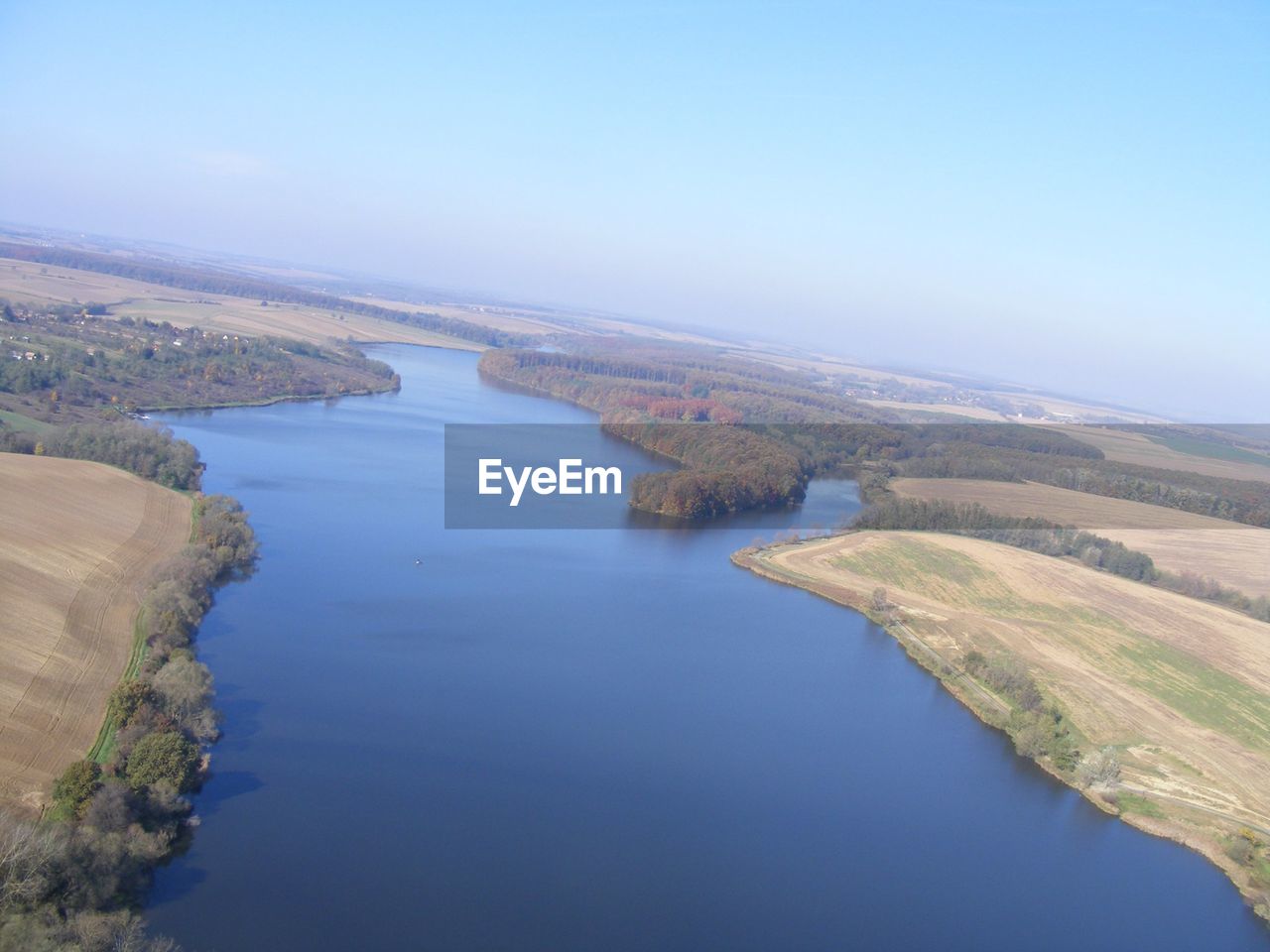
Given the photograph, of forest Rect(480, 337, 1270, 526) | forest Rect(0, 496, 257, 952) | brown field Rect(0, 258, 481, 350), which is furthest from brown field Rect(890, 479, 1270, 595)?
brown field Rect(0, 258, 481, 350)

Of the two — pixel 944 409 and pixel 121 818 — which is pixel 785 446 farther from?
pixel 121 818

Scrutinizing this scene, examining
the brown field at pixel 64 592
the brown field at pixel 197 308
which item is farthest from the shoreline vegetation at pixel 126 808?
the brown field at pixel 197 308

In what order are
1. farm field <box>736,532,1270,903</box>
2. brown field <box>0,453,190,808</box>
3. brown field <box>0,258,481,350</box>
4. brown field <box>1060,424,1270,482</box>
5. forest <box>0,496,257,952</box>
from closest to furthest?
A: forest <box>0,496,257,952</box> → brown field <box>0,453,190,808</box> → farm field <box>736,532,1270,903</box> → brown field <box>1060,424,1270,482</box> → brown field <box>0,258,481,350</box>

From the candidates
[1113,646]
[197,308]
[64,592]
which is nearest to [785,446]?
[1113,646]

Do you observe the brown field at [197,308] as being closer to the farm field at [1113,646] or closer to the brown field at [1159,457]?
the farm field at [1113,646]

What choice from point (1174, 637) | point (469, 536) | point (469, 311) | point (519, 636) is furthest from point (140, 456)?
point (469, 311)

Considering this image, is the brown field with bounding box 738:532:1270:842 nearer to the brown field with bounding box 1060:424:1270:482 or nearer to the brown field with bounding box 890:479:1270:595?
the brown field with bounding box 890:479:1270:595

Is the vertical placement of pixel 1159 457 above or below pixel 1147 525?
above
